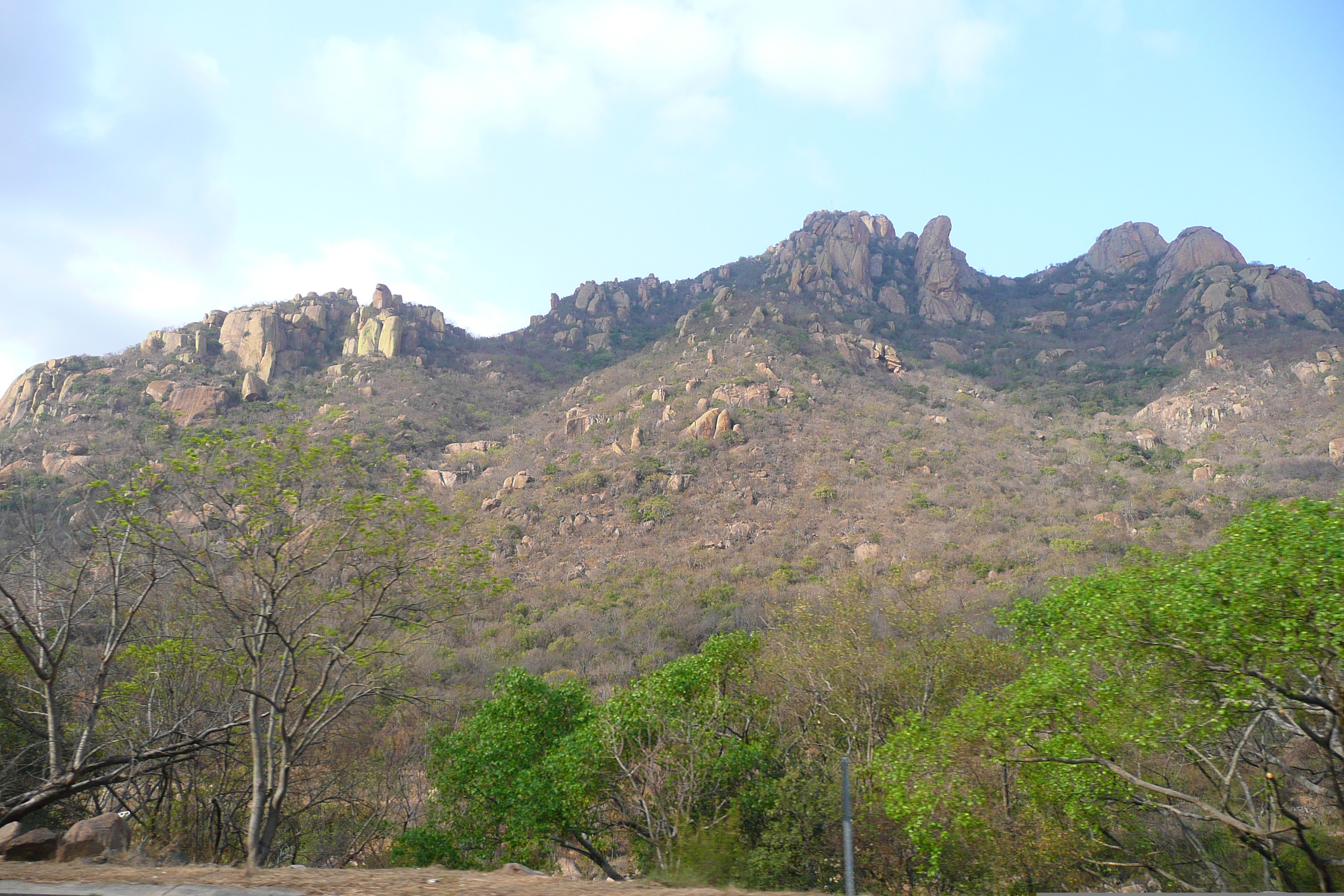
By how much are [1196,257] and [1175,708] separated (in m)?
109

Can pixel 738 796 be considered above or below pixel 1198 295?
below

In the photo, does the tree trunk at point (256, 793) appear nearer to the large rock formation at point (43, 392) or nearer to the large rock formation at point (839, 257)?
the large rock formation at point (43, 392)

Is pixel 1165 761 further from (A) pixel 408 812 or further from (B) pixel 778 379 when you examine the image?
(B) pixel 778 379

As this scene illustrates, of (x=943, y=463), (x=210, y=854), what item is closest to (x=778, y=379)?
(x=943, y=463)

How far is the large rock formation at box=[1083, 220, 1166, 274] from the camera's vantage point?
109 m

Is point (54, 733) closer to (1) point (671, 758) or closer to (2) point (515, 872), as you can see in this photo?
(2) point (515, 872)

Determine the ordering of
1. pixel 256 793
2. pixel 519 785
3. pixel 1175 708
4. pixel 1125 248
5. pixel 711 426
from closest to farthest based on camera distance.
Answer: pixel 256 793
pixel 1175 708
pixel 519 785
pixel 711 426
pixel 1125 248

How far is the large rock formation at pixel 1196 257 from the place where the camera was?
89719 millimetres

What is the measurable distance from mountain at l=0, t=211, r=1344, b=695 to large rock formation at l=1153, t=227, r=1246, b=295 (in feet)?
2.04

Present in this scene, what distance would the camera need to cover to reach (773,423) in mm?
57656

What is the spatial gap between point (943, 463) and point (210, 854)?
4968cm

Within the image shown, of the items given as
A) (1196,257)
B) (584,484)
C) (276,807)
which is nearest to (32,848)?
(276,807)

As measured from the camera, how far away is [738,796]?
11.9 meters

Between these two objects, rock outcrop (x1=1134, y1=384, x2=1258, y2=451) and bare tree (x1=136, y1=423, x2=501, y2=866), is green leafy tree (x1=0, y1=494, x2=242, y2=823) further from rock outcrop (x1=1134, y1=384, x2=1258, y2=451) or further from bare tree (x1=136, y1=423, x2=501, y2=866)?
rock outcrop (x1=1134, y1=384, x2=1258, y2=451)
